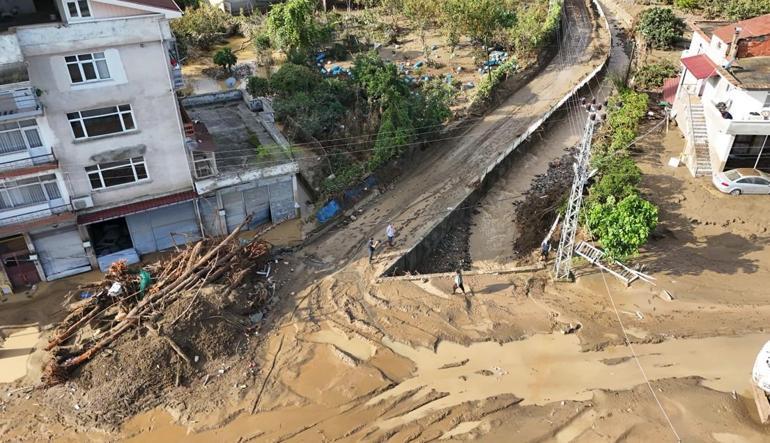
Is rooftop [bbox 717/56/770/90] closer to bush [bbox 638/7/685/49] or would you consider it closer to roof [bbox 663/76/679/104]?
roof [bbox 663/76/679/104]

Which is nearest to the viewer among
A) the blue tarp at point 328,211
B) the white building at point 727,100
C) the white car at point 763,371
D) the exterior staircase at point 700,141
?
the white car at point 763,371

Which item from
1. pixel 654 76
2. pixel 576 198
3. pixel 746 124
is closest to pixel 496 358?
pixel 576 198

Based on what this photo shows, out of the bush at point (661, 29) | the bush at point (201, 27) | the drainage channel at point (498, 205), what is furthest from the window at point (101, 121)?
the bush at point (661, 29)

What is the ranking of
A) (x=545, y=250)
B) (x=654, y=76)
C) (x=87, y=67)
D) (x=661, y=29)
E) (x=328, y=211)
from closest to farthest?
(x=87, y=67)
(x=545, y=250)
(x=328, y=211)
(x=654, y=76)
(x=661, y=29)

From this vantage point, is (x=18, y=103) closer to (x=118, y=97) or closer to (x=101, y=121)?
(x=101, y=121)

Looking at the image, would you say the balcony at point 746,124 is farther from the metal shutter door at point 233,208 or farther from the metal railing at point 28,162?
the metal railing at point 28,162

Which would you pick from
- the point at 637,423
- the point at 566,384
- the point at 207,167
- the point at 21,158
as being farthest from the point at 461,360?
the point at 21,158

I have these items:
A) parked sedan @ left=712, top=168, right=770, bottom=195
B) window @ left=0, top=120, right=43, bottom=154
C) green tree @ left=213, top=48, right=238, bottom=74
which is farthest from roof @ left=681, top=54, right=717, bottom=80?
window @ left=0, top=120, right=43, bottom=154
